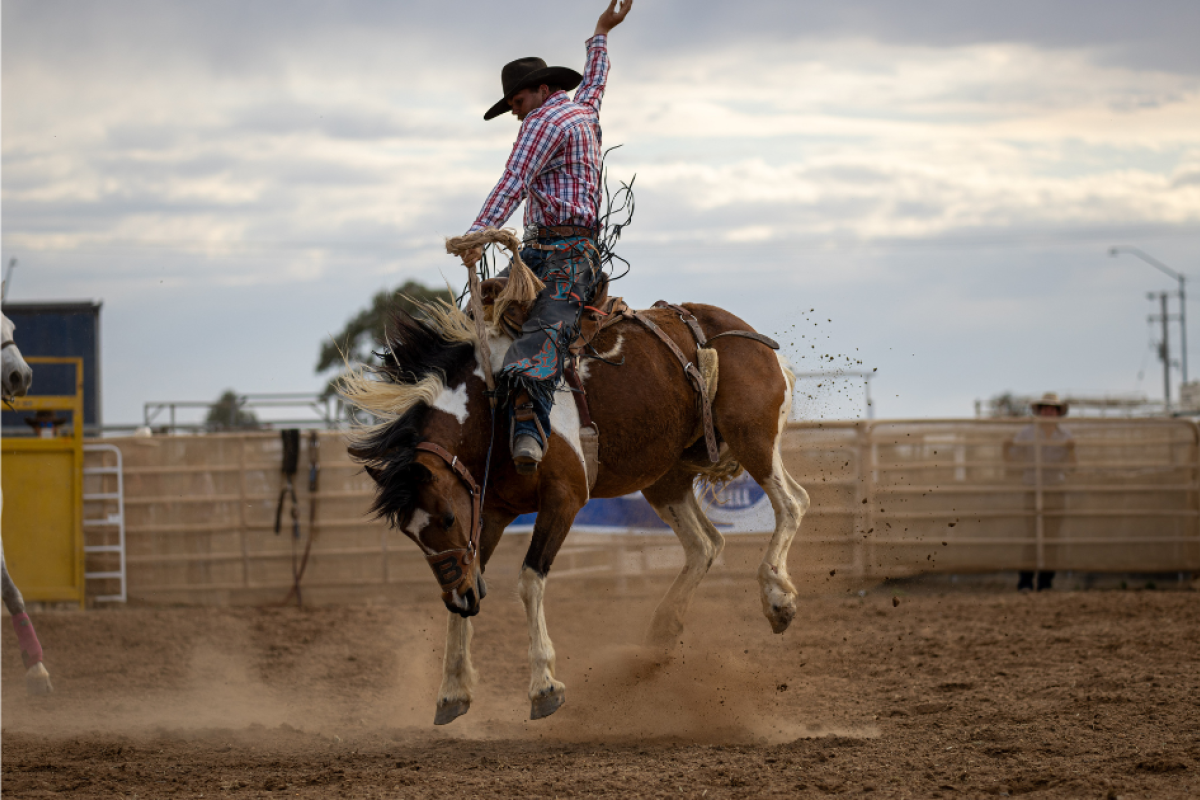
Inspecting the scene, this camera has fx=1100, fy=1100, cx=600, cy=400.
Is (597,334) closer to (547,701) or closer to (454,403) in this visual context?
(454,403)

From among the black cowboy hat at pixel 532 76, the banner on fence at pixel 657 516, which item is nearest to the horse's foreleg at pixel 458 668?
the black cowboy hat at pixel 532 76

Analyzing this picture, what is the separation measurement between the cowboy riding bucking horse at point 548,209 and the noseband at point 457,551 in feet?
A: 0.73

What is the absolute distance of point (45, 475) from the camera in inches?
427

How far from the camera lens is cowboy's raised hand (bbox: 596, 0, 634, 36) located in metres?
5.55

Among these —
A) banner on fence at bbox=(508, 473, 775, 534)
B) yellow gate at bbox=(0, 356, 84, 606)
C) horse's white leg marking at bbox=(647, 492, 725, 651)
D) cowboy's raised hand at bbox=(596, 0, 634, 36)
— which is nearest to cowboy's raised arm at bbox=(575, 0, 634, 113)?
cowboy's raised hand at bbox=(596, 0, 634, 36)

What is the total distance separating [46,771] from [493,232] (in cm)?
293

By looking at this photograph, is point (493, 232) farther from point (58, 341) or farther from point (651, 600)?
point (58, 341)

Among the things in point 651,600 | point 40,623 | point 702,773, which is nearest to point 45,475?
point 40,623

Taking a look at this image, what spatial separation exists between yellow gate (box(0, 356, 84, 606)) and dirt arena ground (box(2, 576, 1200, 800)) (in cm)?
98

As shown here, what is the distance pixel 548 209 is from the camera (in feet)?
16.9

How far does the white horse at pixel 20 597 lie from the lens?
539 cm

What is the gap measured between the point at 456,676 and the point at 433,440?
112 centimetres

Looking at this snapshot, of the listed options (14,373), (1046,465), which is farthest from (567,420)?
(1046,465)

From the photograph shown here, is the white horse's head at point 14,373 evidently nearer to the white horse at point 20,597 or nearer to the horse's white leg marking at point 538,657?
the white horse at point 20,597
